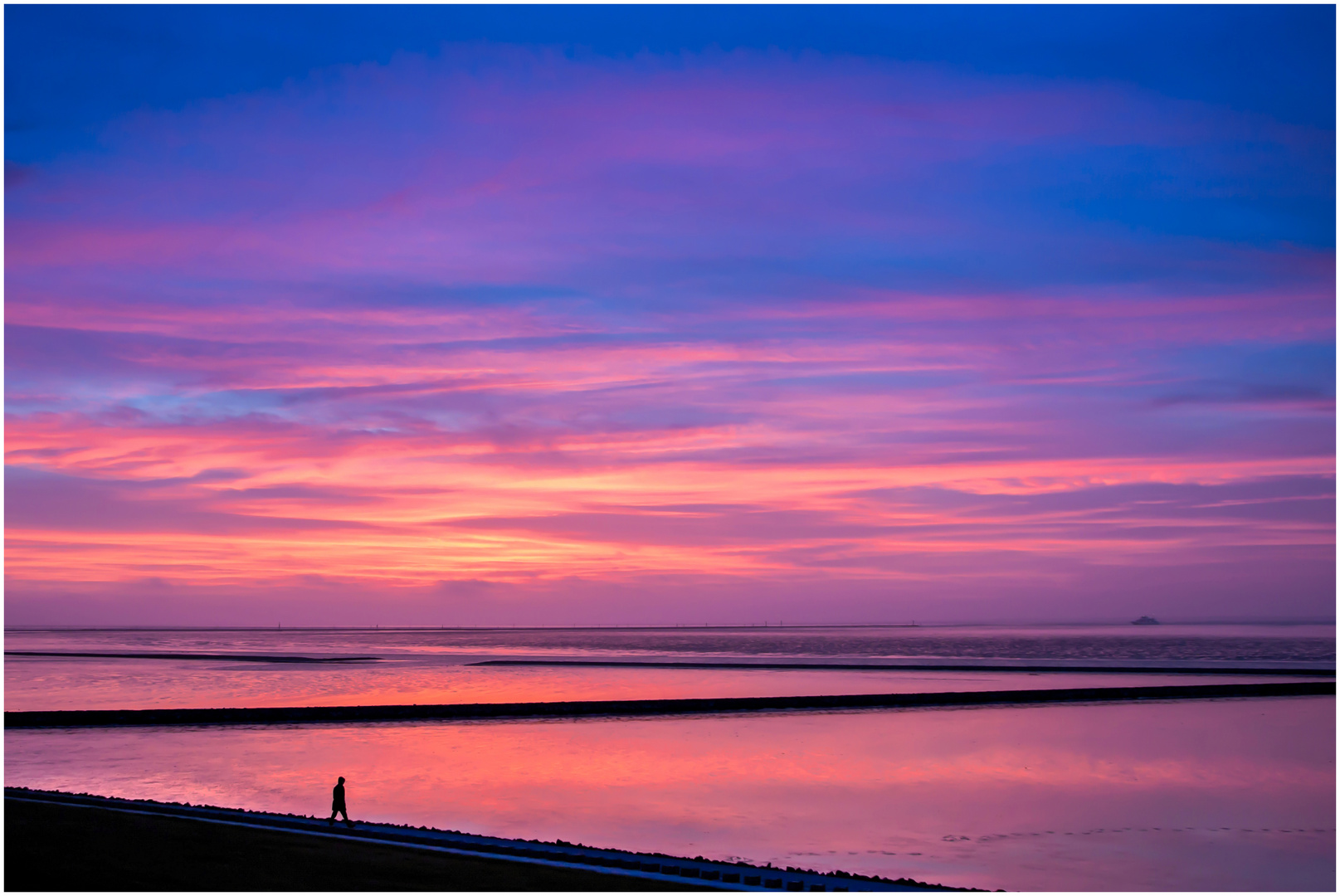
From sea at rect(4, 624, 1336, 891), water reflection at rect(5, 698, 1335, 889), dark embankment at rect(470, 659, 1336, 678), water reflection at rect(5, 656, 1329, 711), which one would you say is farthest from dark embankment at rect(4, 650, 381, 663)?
water reflection at rect(5, 698, 1335, 889)

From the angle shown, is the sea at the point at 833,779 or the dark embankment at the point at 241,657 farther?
the dark embankment at the point at 241,657

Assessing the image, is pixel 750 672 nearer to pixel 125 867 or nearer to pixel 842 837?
pixel 842 837

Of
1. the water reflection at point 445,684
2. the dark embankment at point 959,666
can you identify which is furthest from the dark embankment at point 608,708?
the dark embankment at point 959,666

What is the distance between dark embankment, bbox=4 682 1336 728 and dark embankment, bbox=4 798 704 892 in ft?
91.1

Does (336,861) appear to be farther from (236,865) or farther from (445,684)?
(445,684)

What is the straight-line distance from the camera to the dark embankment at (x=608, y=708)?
43281 millimetres

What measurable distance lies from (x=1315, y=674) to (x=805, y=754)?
56195 mm

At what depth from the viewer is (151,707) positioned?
51.1m

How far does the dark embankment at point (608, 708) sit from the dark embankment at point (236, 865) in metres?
Result: 27.8

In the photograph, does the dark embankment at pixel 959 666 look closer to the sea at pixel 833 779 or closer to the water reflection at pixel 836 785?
the sea at pixel 833 779

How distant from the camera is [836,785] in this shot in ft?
96.5

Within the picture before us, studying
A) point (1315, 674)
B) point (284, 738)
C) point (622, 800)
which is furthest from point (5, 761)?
point (1315, 674)

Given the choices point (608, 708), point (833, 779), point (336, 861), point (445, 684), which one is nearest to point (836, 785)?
point (833, 779)

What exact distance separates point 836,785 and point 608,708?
68.3 feet
